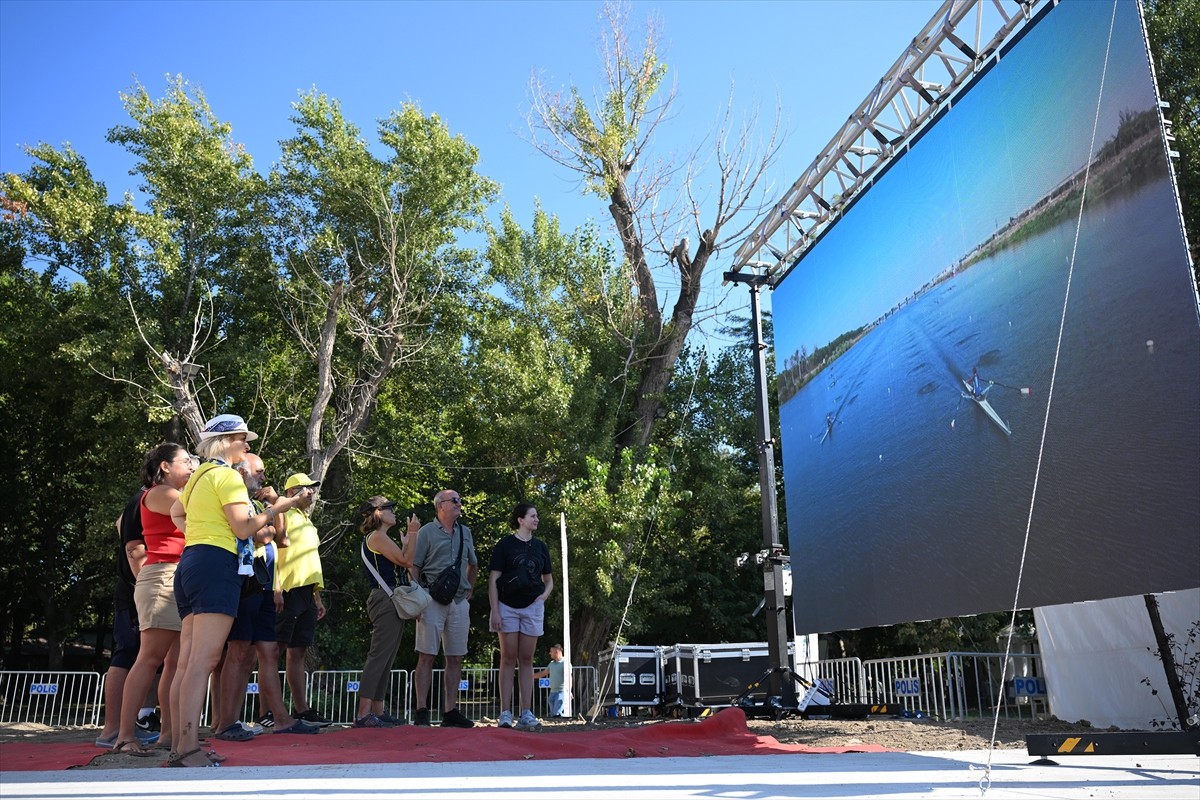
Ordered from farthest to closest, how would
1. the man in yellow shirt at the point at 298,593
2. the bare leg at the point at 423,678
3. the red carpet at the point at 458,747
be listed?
the bare leg at the point at 423,678
the man in yellow shirt at the point at 298,593
the red carpet at the point at 458,747

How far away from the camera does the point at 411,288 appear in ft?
50.1

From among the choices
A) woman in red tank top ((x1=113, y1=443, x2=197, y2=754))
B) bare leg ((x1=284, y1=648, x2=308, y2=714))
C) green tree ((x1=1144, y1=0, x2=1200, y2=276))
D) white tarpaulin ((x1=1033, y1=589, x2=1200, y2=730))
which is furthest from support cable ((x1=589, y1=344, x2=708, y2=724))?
green tree ((x1=1144, y1=0, x2=1200, y2=276))

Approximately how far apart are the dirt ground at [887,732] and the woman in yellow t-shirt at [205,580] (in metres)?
0.27

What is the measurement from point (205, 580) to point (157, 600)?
2.28ft

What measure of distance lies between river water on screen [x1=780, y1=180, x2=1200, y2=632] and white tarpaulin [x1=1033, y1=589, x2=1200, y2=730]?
1.14 m

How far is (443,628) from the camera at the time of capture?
18.2 feet

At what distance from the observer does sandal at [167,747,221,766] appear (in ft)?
10.8

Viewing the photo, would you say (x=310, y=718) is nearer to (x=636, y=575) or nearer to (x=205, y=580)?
(x=205, y=580)

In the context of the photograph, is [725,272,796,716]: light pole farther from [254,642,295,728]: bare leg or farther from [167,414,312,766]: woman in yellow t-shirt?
[167,414,312,766]: woman in yellow t-shirt

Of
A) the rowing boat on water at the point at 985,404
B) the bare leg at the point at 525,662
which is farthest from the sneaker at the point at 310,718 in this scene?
the rowing boat on water at the point at 985,404

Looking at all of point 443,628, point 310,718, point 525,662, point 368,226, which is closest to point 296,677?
point 310,718

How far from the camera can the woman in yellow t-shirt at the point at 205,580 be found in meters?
3.37

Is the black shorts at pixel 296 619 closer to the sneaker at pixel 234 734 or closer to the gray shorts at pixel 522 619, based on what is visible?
the sneaker at pixel 234 734

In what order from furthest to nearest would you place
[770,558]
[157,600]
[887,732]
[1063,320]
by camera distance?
[770,558] → [887,732] → [1063,320] → [157,600]
